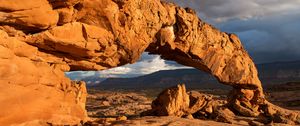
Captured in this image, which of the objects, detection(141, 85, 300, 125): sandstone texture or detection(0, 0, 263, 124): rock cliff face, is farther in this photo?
detection(141, 85, 300, 125): sandstone texture

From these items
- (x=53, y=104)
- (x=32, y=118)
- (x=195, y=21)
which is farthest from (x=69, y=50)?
(x=195, y=21)

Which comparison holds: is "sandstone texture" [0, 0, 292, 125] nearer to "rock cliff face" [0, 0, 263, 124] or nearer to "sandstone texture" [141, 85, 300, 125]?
"rock cliff face" [0, 0, 263, 124]

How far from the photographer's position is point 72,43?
20203 mm

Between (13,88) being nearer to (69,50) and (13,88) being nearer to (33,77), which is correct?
(33,77)

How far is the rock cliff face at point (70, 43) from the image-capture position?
17.1 meters

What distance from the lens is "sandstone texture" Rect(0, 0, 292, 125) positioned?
17156 millimetres

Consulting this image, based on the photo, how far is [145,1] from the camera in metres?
23.9

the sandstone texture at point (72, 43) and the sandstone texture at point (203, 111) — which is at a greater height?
the sandstone texture at point (72, 43)

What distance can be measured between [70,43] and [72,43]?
129 millimetres

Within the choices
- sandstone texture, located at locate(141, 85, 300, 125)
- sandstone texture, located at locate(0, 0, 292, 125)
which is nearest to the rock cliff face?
sandstone texture, located at locate(0, 0, 292, 125)

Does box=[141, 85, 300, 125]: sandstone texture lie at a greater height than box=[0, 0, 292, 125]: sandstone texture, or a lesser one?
lesser

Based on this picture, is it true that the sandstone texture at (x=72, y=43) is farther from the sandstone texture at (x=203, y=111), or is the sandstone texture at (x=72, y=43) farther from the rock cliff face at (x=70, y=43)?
the sandstone texture at (x=203, y=111)

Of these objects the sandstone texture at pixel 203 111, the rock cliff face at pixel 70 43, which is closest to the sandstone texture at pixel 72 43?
the rock cliff face at pixel 70 43

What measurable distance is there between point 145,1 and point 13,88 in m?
10.5
